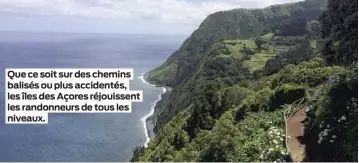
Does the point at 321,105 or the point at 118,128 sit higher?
the point at 321,105

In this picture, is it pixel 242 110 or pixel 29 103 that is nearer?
pixel 29 103

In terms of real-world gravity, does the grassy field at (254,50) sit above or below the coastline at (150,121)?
above

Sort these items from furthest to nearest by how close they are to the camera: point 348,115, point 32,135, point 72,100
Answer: point 32,135 < point 72,100 < point 348,115

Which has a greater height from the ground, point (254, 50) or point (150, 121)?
point (254, 50)

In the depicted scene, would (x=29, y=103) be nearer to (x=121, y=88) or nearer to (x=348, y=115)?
(x=121, y=88)

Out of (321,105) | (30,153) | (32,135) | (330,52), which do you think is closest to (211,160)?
(321,105)

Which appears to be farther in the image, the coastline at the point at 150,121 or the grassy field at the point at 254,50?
the grassy field at the point at 254,50

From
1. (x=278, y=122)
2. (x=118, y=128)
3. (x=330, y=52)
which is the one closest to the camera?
(x=278, y=122)

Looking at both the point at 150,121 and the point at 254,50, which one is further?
the point at 254,50

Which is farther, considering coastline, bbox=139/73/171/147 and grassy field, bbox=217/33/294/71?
grassy field, bbox=217/33/294/71

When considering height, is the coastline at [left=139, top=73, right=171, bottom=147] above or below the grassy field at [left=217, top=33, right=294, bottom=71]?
below

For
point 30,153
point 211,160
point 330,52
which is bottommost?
point 30,153
